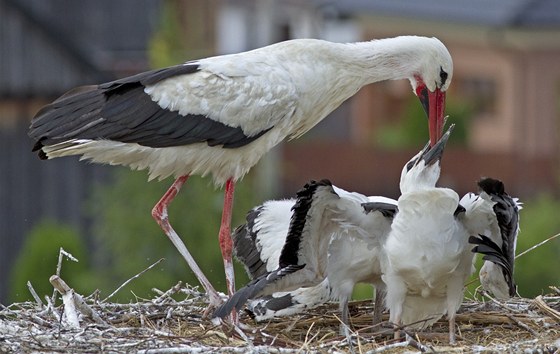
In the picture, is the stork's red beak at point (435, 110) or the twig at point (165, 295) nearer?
the twig at point (165, 295)

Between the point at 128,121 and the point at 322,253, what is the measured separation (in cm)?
136

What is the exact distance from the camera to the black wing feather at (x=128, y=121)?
913cm

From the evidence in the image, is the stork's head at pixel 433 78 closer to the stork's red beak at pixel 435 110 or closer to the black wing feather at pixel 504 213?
the stork's red beak at pixel 435 110

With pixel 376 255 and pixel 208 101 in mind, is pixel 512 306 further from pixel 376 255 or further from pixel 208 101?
pixel 208 101

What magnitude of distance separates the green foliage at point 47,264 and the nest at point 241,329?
6.32 m

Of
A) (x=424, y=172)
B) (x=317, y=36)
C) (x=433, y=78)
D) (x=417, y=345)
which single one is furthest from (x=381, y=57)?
(x=317, y=36)

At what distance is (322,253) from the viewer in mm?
8891

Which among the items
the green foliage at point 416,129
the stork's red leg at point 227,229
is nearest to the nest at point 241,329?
the stork's red leg at point 227,229

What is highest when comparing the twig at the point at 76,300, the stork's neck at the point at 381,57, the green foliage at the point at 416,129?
the stork's neck at the point at 381,57

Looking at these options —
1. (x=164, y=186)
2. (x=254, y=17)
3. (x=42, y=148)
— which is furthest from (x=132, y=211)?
(x=254, y=17)

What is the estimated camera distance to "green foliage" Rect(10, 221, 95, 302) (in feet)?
52.0

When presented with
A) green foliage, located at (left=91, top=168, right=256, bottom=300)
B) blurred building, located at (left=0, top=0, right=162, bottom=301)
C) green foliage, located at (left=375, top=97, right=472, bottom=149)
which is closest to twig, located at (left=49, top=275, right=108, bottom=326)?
green foliage, located at (left=91, top=168, right=256, bottom=300)

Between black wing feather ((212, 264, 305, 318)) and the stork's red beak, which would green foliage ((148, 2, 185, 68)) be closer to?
the stork's red beak

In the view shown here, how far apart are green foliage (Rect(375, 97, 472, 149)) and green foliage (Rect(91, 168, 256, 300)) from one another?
24.9 ft
